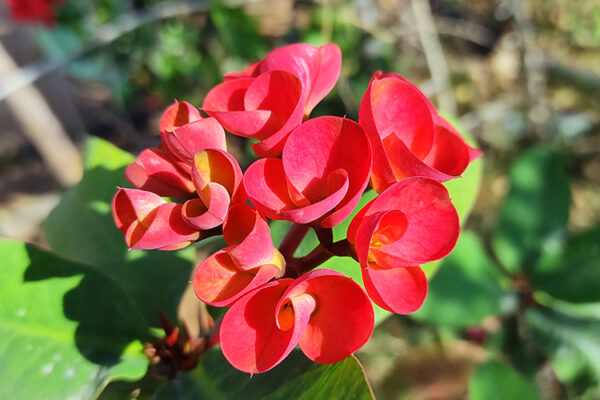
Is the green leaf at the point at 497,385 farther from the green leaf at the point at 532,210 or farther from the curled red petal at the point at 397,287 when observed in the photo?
the curled red petal at the point at 397,287

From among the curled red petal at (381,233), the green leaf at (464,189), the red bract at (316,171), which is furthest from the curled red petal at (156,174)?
the green leaf at (464,189)

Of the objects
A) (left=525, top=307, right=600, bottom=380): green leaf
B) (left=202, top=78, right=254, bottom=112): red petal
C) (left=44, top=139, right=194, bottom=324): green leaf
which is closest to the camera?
(left=202, top=78, right=254, bottom=112): red petal

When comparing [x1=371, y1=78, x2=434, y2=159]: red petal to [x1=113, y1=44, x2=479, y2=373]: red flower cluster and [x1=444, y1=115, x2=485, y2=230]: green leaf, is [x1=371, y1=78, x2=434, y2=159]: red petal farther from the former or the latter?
[x1=444, y1=115, x2=485, y2=230]: green leaf

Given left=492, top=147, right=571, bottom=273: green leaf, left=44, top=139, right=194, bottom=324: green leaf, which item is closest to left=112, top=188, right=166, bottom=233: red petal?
left=44, top=139, right=194, bottom=324: green leaf

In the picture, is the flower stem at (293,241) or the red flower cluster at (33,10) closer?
the flower stem at (293,241)

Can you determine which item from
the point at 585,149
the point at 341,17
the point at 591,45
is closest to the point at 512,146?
the point at 585,149

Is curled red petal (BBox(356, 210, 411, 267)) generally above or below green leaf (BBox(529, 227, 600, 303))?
above

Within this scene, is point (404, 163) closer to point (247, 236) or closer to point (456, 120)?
point (247, 236)

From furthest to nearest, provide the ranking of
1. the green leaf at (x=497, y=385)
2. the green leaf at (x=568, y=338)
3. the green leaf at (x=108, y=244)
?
1. the green leaf at (x=568, y=338)
2. the green leaf at (x=497, y=385)
3. the green leaf at (x=108, y=244)
